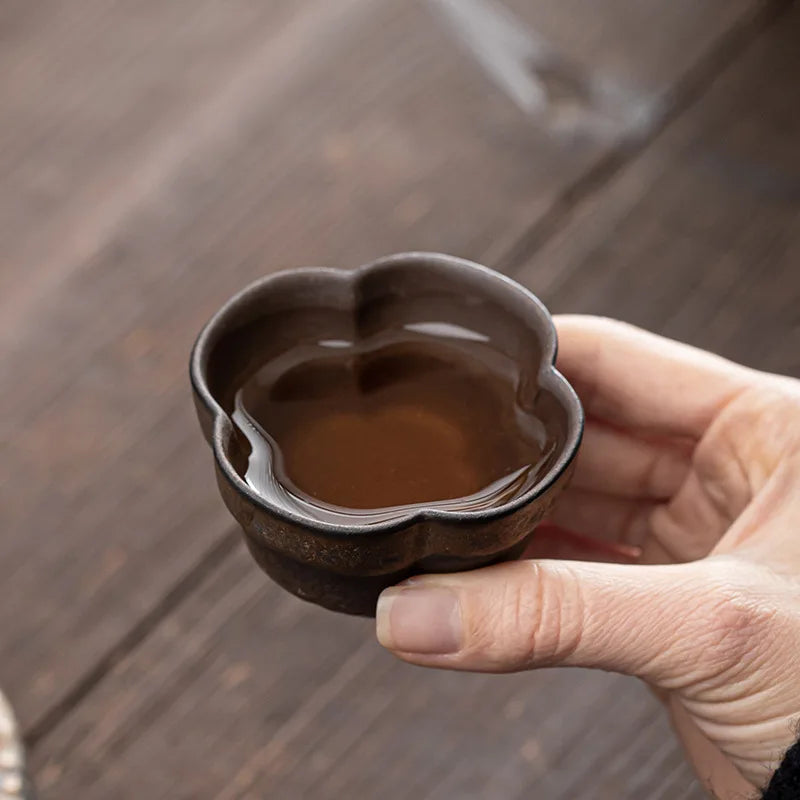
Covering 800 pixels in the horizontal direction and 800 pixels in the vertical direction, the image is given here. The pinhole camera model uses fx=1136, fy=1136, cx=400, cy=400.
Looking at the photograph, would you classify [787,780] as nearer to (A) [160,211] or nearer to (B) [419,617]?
(B) [419,617]

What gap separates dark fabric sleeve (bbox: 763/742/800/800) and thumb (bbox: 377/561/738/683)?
3.1 inches

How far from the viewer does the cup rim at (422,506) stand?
0.66 meters

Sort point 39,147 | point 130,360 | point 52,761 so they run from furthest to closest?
point 39,147
point 130,360
point 52,761

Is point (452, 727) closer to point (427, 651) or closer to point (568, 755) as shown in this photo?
point (568, 755)

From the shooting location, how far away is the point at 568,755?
973 millimetres

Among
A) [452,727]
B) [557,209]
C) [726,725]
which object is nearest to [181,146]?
[557,209]

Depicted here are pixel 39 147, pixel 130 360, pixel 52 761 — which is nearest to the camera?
pixel 52 761

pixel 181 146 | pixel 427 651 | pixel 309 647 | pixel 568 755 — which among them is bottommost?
pixel 568 755

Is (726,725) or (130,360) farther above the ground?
(130,360)

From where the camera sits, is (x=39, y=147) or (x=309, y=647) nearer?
(x=309, y=647)

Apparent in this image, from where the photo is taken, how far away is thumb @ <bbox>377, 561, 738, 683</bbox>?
75 centimetres

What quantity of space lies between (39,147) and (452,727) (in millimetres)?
735

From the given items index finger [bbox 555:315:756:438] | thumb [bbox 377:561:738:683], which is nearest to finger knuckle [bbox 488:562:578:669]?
thumb [bbox 377:561:738:683]

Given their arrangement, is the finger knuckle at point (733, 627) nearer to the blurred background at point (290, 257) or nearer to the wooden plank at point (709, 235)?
the blurred background at point (290, 257)
